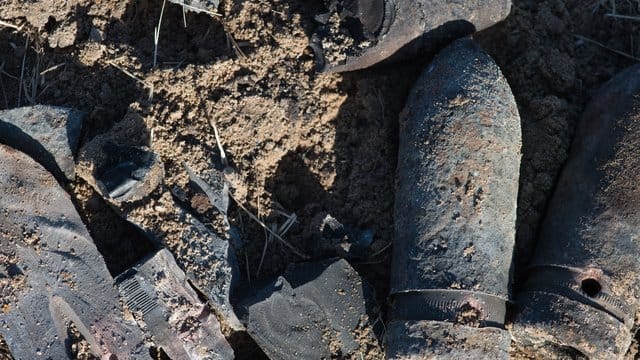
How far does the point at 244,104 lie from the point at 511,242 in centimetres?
142

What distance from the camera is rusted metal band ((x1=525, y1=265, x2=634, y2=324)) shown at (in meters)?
2.81

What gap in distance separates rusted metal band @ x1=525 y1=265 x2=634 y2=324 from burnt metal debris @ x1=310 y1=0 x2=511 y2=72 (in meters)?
1.21

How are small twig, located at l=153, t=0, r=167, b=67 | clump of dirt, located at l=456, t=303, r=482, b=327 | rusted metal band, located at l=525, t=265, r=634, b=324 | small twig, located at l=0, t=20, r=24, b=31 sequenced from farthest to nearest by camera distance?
1. small twig, located at l=0, t=20, r=24, b=31
2. small twig, located at l=153, t=0, r=167, b=67
3. rusted metal band, located at l=525, t=265, r=634, b=324
4. clump of dirt, located at l=456, t=303, r=482, b=327

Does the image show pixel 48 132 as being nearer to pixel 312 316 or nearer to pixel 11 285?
pixel 11 285

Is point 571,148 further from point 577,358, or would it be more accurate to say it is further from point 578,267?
point 577,358

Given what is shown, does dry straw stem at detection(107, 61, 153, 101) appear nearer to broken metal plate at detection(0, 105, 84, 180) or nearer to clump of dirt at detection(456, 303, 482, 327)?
broken metal plate at detection(0, 105, 84, 180)

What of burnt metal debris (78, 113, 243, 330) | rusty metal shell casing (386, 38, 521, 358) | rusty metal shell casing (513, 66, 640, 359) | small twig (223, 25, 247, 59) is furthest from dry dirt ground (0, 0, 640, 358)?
rusty metal shell casing (386, 38, 521, 358)

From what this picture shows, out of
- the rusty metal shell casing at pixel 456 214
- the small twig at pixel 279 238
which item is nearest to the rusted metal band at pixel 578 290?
the rusty metal shell casing at pixel 456 214

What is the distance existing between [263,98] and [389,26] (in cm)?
70

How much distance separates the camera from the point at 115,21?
339 cm

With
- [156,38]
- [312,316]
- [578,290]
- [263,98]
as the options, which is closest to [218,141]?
[263,98]

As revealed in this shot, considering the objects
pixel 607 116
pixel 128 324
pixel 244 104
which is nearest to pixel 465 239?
pixel 607 116

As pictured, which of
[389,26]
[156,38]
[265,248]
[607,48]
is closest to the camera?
[389,26]

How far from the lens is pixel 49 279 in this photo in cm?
310
